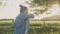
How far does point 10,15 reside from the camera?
3293mm

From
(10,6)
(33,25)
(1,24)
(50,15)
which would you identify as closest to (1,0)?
(10,6)

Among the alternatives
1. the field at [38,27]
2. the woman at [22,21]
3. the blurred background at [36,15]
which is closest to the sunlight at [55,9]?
the blurred background at [36,15]

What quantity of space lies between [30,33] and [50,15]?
1.70ft

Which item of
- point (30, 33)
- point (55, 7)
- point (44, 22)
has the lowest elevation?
point (30, 33)

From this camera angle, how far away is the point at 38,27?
333 centimetres

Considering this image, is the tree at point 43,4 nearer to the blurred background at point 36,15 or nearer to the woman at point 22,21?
the blurred background at point 36,15

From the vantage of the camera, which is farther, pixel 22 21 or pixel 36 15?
pixel 36 15

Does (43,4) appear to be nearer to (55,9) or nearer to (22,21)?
(55,9)

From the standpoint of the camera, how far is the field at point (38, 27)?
3.28m

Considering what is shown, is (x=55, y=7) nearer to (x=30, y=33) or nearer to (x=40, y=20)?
(x=40, y=20)

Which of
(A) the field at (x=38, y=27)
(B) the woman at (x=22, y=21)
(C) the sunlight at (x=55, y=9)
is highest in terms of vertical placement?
(C) the sunlight at (x=55, y=9)

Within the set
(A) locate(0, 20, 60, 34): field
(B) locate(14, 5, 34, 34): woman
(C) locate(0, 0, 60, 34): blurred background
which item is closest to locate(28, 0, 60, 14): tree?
(C) locate(0, 0, 60, 34): blurred background

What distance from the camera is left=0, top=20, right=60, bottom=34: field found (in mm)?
3275

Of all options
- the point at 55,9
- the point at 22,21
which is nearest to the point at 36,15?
the point at 55,9
